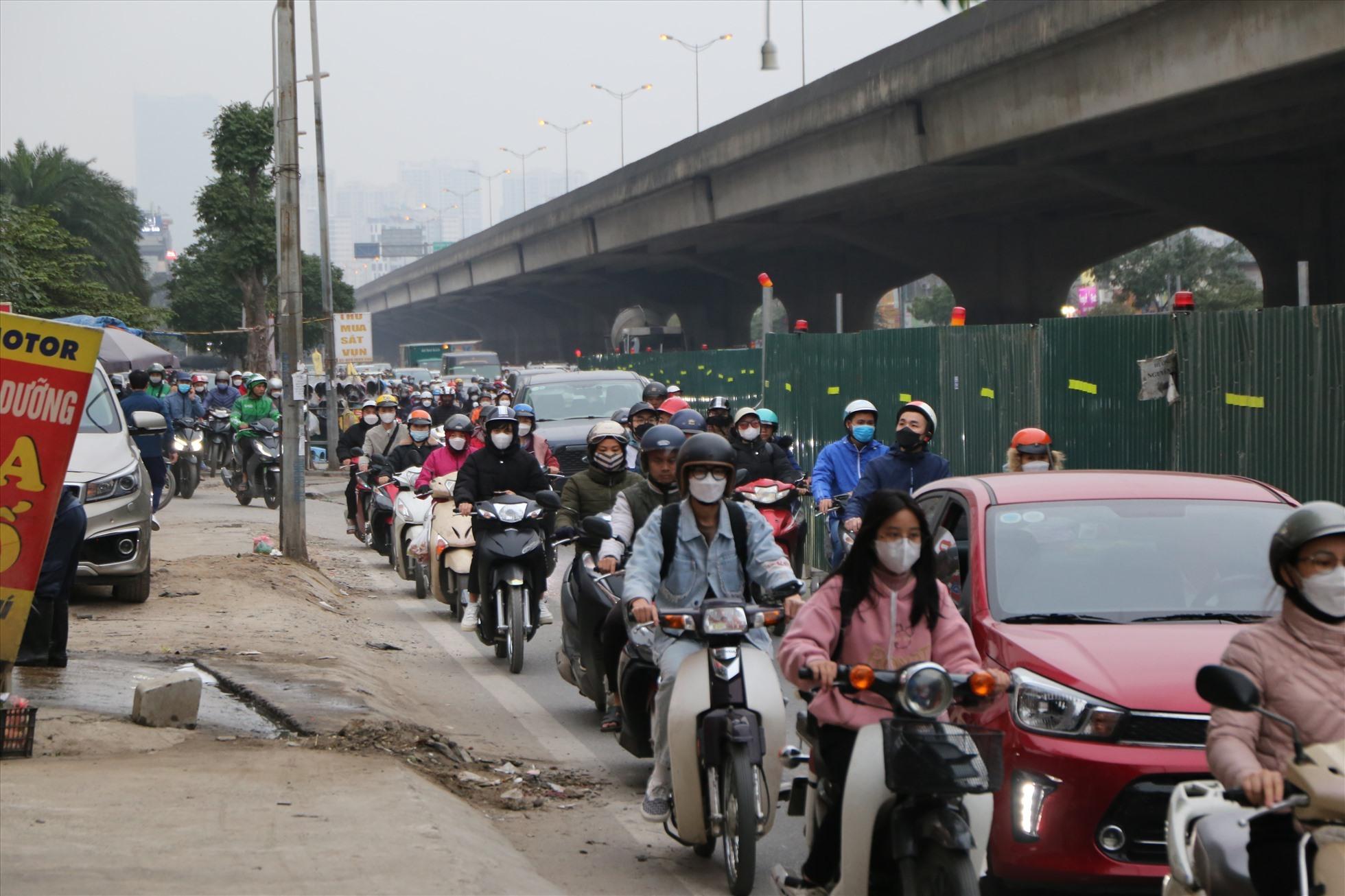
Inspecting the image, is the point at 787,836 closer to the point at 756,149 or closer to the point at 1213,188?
the point at 1213,188

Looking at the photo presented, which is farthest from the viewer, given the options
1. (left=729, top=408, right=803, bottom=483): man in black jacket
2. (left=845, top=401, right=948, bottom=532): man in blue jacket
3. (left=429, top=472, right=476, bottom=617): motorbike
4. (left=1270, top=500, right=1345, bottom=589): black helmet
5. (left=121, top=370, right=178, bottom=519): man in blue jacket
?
(left=121, top=370, right=178, bottom=519): man in blue jacket

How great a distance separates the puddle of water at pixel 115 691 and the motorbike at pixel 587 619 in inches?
64.3

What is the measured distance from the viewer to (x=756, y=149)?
3891 centimetres

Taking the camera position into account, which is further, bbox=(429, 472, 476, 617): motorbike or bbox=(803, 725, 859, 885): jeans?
bbox=(429, 472, 476, 617): motorbike

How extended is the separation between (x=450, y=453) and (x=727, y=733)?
9.45 meters

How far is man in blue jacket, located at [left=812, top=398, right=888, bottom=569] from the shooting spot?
12836 millimetres

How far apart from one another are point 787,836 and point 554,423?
1696 cm

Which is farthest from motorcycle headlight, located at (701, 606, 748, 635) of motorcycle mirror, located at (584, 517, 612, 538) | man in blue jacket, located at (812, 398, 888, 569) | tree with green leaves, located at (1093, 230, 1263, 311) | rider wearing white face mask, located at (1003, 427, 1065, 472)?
tree with green leaves, located at (1093, 230, 1263, 311)

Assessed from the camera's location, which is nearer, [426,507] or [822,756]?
[822,756]

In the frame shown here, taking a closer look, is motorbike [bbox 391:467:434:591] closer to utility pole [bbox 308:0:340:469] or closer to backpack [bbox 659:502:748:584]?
backpack [bbox 659:502:748:584]

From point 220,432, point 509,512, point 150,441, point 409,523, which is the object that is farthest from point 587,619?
point 220,432

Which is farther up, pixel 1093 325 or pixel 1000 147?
pixel 1000 147

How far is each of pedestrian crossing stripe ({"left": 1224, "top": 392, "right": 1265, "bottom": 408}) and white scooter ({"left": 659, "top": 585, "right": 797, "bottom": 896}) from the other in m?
6.27

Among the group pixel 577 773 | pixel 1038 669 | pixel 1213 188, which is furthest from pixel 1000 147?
pixel 1038 669
